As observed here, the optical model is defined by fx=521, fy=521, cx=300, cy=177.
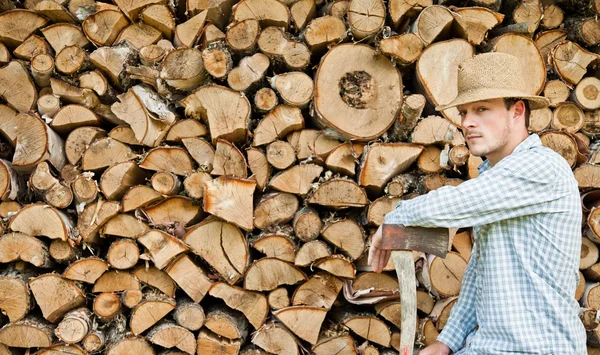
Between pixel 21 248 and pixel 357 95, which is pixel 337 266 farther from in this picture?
pixel 21 248

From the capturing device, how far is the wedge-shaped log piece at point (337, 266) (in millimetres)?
2762

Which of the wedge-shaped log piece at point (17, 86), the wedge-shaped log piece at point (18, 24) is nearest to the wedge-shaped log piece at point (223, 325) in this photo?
the wedge-shaped log piece at point (17, 86)

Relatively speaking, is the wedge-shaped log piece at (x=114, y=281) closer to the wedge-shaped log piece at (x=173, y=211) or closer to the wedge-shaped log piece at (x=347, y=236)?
the wedge-shaped log piece at (x=173, y=211)

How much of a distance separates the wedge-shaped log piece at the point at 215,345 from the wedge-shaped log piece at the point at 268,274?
0.31 m

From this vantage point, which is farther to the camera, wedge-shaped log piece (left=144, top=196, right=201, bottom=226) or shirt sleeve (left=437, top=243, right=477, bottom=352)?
wedge-shaped log piece (left=144, top=196, right=201, bottom=226)

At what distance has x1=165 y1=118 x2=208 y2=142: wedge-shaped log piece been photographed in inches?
112

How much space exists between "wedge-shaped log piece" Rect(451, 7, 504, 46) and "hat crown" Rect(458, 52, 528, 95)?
94cm

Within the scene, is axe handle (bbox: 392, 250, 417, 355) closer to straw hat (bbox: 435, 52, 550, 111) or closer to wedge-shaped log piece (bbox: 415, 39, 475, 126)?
straw hat (bbox: 435, 52, 550, 111)

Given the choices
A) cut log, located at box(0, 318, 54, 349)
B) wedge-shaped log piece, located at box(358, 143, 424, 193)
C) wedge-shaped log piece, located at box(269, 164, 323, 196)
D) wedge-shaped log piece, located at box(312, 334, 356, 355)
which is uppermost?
wedge-shaped log piece, located at box(358, 143, 424, 193)

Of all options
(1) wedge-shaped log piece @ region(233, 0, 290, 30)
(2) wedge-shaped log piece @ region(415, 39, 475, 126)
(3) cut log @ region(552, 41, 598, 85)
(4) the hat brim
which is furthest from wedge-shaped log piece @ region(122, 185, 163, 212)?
(3) cut log @ region(552, 41, 598, 85)

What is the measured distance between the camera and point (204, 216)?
290 centimetres

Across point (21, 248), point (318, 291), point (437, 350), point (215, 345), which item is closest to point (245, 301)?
point (215, 345)

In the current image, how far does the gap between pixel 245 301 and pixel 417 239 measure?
1.27 m

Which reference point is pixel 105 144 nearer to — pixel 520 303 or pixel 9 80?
pixel 9 80
